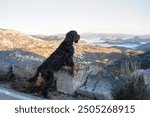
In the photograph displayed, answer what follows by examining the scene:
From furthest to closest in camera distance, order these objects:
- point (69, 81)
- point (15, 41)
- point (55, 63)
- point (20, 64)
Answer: point (15, 41) < point (20, 64) < point (69, 81) < point (55, 63)

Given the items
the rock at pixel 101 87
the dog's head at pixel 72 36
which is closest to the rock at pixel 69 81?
the rock at pixel 101 87

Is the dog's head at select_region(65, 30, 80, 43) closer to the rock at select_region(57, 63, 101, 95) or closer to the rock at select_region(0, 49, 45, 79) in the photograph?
the rock at select_region(57, 63, 101, 95)

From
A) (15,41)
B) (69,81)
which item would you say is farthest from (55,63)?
(15,41)

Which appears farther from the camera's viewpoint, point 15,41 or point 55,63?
point 15,41

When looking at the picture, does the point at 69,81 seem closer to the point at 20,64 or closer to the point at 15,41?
the point at 20,64

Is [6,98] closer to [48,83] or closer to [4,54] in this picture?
[48,83]

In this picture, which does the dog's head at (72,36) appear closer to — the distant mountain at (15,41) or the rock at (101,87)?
the rock at (101,87)

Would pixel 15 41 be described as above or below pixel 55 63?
below
